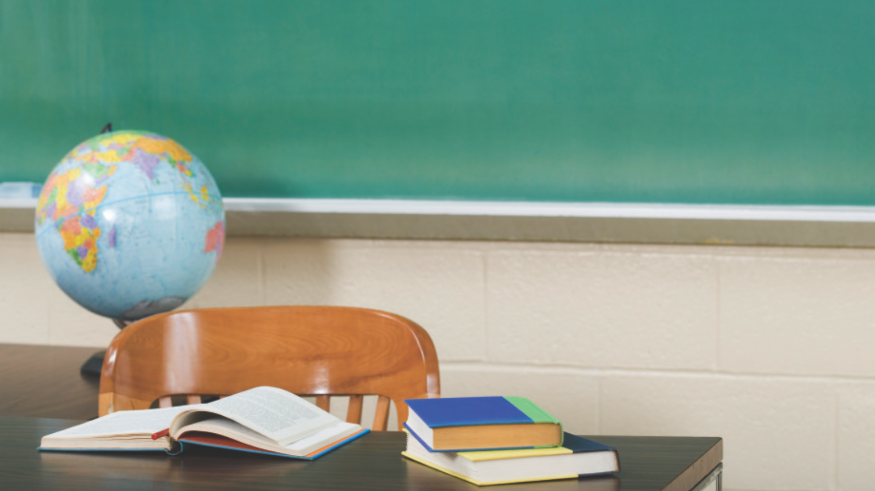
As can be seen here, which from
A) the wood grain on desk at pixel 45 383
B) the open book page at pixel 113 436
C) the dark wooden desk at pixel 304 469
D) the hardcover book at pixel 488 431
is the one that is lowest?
the wood grain on desk at pixel 45 383

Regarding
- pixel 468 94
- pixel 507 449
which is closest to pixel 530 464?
pixel 507 449

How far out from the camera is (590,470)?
621 millimetres

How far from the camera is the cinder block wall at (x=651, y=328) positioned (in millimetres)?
1438

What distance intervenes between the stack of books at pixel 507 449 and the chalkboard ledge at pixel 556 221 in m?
0.89

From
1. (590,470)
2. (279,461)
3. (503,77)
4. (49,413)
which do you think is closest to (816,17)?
(503,77)

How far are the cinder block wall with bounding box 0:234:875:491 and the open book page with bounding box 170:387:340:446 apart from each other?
2.58 ft

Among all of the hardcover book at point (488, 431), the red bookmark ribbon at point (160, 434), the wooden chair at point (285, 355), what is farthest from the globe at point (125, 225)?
the hardcover book at point (488, 431)

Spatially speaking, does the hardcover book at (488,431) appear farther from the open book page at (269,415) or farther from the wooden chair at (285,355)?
the wooden chair at (285,355)

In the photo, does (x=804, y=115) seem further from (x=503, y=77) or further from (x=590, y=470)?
(x=590, y=470)

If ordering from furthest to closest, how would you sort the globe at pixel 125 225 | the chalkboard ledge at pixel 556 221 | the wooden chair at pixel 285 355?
the chalkboard ledge at pixel 556 221 → the globe at pixel 125 225 → the wooden chair at pixel 285 355

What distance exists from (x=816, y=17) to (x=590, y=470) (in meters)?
1.21

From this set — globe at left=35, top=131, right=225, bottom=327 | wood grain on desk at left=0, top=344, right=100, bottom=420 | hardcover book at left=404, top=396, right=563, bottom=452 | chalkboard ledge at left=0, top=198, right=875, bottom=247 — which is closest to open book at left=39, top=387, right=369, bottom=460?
hardcover book at left=404, top=396, right=563, bottom=452

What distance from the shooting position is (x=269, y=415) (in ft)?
2.43

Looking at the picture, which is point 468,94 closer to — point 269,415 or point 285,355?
point 285,355
